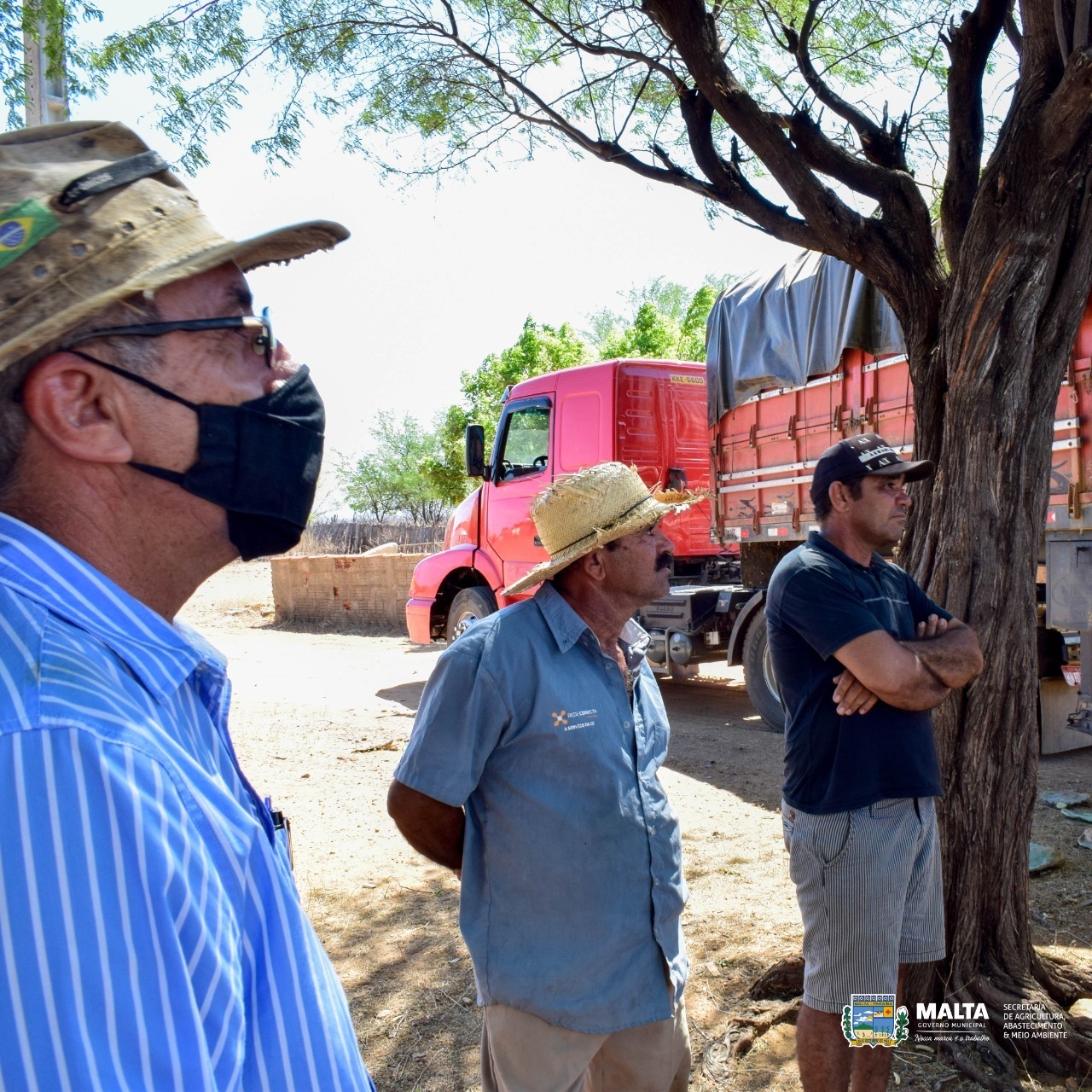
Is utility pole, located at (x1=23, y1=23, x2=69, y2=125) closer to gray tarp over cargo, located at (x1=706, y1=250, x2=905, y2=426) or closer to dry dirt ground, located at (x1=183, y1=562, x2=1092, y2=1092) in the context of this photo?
dry dirt ground, located at (x1=183, y1=562, x2=1092, y2=1092)

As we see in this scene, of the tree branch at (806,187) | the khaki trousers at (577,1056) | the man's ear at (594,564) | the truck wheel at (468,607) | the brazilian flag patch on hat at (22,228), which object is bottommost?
the khaki trousers at (577,1056)

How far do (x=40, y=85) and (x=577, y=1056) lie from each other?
587cm

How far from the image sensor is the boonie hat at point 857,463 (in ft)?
9.99

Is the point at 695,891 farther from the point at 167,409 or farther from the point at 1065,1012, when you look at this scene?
the point at 167,409

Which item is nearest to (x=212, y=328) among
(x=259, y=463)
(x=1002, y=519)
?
(x=259, y=463)

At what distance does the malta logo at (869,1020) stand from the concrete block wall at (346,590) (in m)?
14.5

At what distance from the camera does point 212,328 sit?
3.82ft

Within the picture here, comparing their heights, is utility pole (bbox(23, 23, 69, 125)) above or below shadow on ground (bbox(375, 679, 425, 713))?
above

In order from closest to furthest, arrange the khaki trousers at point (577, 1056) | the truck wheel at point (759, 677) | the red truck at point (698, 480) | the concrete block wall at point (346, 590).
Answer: the khaki trousers at point (577, 1056), the red truck at point (698, 480), the truck wheel at point (759, 677), the concrete block wall at point (346, 590)

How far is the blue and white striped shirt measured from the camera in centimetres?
72

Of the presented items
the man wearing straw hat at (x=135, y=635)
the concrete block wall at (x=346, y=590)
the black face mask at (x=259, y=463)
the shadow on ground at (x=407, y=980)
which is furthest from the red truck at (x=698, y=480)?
the concrete block wall at (x=346, y=590)

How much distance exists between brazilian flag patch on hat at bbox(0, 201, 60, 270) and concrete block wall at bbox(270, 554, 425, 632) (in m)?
16.0

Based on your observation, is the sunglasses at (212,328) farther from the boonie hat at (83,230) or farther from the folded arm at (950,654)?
the folded arm at (950,654)

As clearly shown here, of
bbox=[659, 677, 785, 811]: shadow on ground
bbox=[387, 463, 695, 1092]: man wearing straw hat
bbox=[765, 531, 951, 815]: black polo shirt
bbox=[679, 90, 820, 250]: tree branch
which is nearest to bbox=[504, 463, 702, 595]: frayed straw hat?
bbox=[387, 463, 695, 1092]: man wearing straw hat
